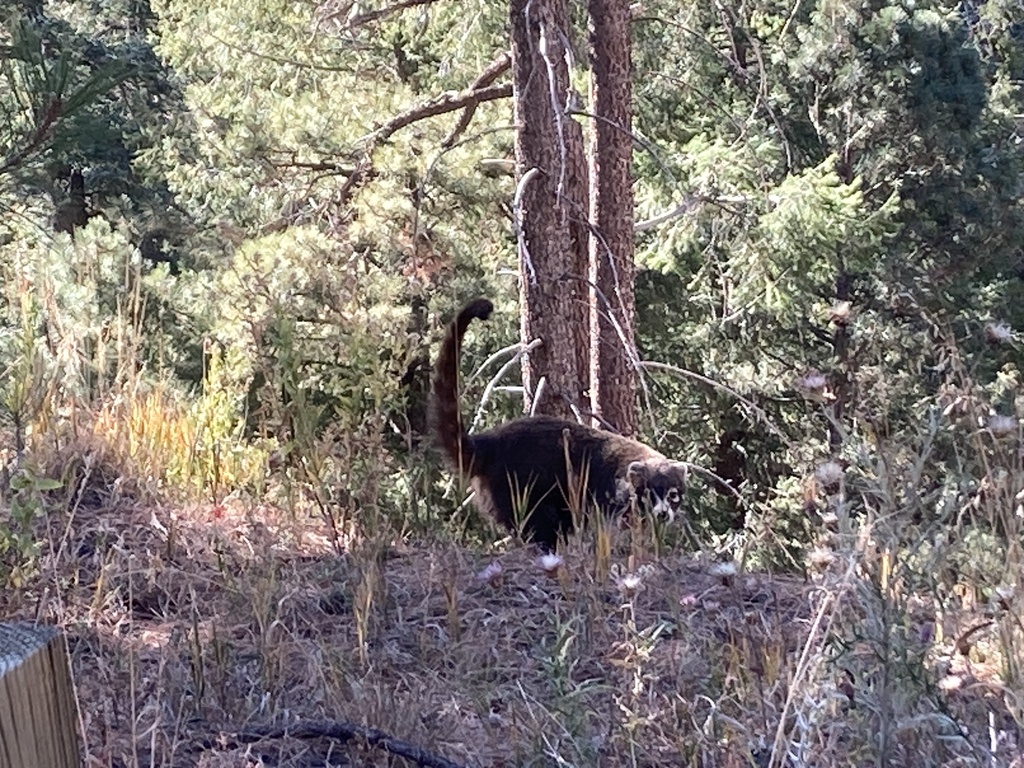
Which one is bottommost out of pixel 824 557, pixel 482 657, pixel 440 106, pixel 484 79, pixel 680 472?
pixel 680 472

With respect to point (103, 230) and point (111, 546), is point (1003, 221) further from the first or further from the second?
point (111, 546)

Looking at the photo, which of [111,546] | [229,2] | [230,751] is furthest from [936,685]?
[229,2]

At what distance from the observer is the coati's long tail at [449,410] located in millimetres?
5762

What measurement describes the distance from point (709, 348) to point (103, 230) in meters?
7.55

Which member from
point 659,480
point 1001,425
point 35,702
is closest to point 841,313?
point 1001,425

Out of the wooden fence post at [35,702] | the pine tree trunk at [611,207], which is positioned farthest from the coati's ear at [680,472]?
the wooden fence post at [35,702]

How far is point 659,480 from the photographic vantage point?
21.5 ft

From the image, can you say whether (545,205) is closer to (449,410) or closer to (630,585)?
(449,410)

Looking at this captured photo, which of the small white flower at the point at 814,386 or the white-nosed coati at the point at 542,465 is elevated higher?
the small white flower at the point at 814,386

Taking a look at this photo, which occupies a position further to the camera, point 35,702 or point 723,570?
point 723,570

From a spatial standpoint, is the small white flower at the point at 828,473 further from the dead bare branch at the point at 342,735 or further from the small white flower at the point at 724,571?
the small white flower at the point at 724,571

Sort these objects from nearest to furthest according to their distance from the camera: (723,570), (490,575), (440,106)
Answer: (490,575) → (723,570) → (440,106)

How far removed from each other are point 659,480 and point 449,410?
3.82ft

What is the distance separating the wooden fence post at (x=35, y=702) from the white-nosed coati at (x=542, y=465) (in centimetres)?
434
